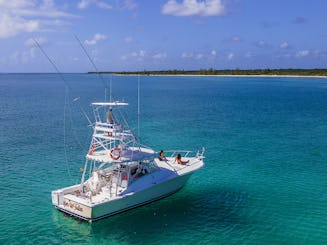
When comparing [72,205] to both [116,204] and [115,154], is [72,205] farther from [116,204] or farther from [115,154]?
[115,154]

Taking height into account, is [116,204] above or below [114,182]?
below

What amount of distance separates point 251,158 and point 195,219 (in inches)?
490

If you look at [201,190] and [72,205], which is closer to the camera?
[72,205]

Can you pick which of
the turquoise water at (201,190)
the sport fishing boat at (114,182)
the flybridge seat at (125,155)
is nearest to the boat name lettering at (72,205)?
the sport fishing boat at (114,182)

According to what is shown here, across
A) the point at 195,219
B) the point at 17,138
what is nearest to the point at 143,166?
the point at 195,219

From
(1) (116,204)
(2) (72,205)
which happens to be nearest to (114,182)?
(1) (116,204)

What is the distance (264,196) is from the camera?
21578mm

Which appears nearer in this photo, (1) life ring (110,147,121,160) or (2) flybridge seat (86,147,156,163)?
(1) life ring (110,147,121,160)

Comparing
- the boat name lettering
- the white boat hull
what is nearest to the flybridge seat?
the white boat hull

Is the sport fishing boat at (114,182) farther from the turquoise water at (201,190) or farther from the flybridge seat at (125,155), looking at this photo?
the turquoise water at (201,190)

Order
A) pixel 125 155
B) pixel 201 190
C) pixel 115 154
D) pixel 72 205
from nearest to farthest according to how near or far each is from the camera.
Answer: pixel 72 205
pixel 115 154
pixel 125 155
pixel 201 190

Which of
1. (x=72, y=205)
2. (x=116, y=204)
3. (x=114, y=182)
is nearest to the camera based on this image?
(x=72, y=205)

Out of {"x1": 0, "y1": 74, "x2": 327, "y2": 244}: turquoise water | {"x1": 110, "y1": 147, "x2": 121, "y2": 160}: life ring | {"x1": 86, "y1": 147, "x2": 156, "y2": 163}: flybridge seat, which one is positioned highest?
{"x1": 110, "y1": 147, "x2": 121, "y2": 160}: life ring

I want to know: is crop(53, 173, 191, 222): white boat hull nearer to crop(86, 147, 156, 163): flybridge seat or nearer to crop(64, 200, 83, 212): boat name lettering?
crop(64, 200, 83, 212): boat name lettering
